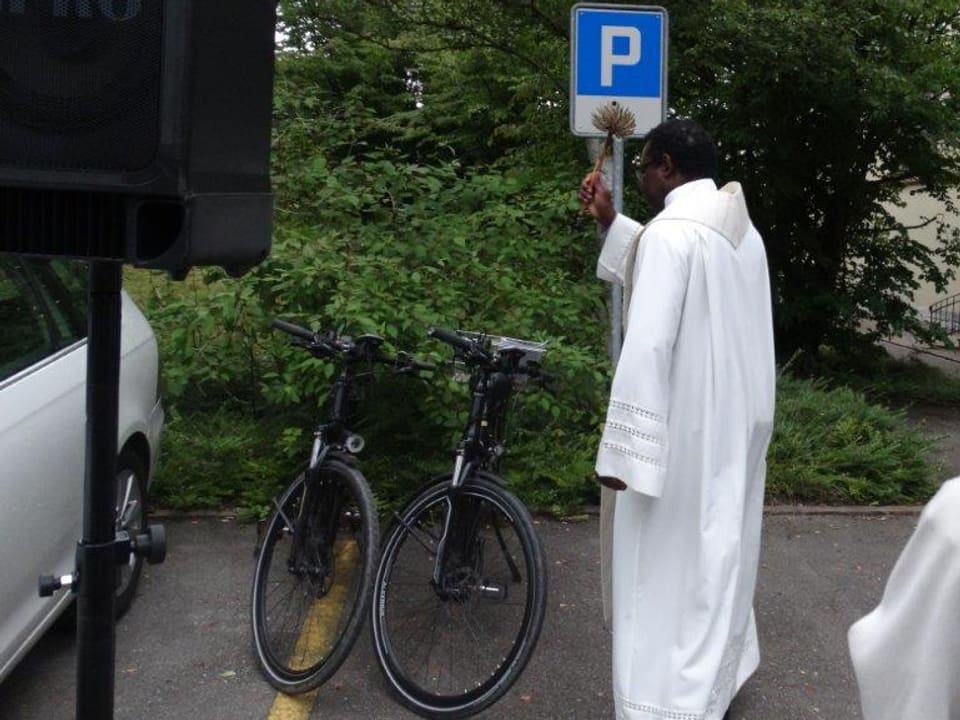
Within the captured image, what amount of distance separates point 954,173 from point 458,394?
7646 mm

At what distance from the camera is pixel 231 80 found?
2291 mm

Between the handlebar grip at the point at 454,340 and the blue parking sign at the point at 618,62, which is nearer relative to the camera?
the handlebar grip at the point at 454,340

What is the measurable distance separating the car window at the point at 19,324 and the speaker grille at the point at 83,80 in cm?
175

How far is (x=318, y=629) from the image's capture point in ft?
13.4

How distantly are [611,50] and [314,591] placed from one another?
9.52 ft

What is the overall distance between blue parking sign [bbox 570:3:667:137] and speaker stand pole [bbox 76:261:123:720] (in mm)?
3220

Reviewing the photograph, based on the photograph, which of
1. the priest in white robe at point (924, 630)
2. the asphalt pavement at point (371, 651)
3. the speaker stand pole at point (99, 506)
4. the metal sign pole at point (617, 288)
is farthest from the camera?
the metal sign pole at point (617, 288)

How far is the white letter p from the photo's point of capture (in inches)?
211

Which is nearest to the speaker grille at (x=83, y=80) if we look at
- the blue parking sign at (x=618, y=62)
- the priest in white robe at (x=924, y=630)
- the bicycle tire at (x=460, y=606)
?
the priest in white robe at (x=924, y=630)

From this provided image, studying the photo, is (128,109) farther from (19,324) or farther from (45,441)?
(19,324)

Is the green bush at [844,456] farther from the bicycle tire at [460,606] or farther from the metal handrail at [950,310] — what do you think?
the metal handrail at [950,310]

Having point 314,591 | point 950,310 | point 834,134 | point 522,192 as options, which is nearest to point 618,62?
point 522,192

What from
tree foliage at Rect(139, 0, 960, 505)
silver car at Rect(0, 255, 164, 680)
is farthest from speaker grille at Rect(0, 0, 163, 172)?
tree foliage at Rect(139, 0, 960, 505)

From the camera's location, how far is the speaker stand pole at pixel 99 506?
254cm
